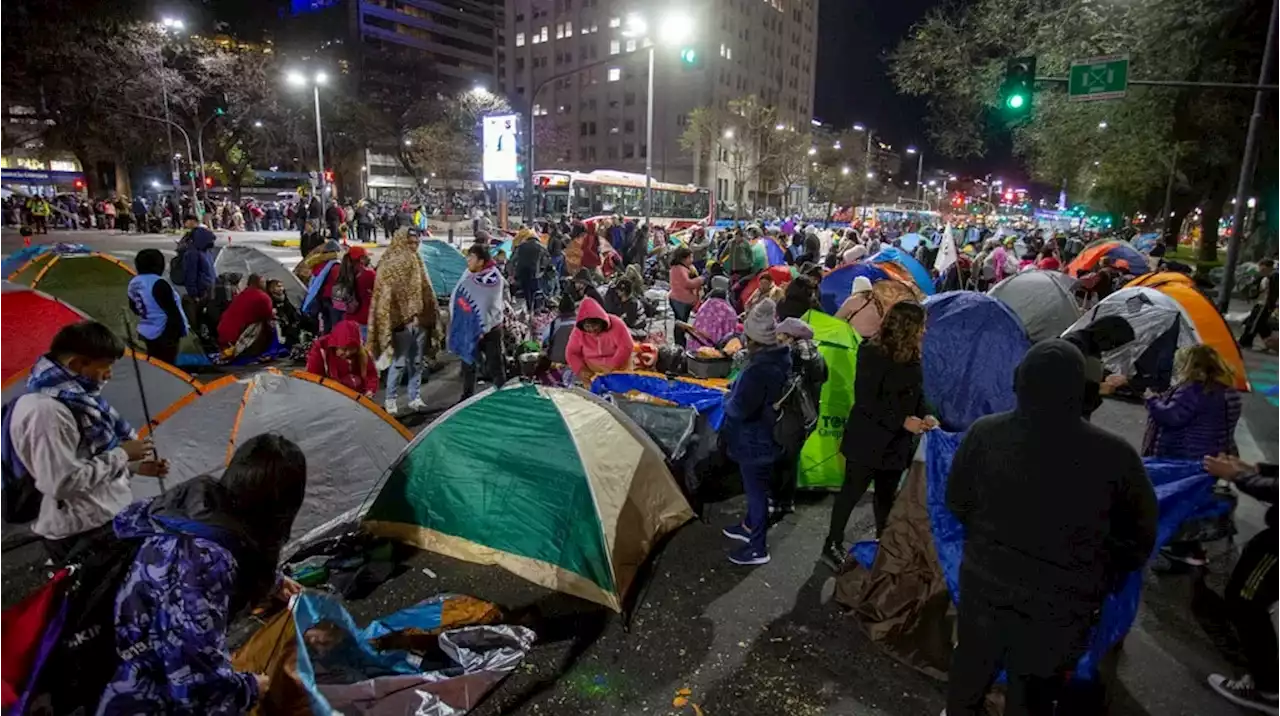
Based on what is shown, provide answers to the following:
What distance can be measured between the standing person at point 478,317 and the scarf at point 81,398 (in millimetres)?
4237

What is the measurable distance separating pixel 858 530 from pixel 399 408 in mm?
4983

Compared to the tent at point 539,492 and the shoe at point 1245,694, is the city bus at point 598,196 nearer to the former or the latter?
the tent at point 539,492

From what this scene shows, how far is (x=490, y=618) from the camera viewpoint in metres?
3.94

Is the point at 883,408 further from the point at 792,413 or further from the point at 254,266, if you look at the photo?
the point at 254,266

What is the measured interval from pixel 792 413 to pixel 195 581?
3311mm

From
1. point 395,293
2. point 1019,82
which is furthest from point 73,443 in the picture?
point 1019,82

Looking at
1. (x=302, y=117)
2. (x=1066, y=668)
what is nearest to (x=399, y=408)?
(x=1066, y=668)

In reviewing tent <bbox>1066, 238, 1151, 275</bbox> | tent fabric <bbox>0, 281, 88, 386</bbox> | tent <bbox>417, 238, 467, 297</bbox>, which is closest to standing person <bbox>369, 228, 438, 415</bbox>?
tent fabric <bbox>0, 281, 88, 386</bbox>

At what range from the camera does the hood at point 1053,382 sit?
223cm

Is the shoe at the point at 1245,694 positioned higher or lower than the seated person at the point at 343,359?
lower

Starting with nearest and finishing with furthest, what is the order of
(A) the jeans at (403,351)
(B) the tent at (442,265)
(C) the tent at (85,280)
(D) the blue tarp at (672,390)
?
1. (D) the blue tarp at (672,390)
2. (A) the jeans at (403,351)
3. (C) the tent at (85,280)
4. (B) the tent at (442,265)

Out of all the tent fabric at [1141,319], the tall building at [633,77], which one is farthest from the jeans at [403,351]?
the tall building at [633,77]

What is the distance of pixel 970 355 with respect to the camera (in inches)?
275

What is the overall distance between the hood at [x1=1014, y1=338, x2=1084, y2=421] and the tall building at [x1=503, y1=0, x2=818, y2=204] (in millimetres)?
69963
